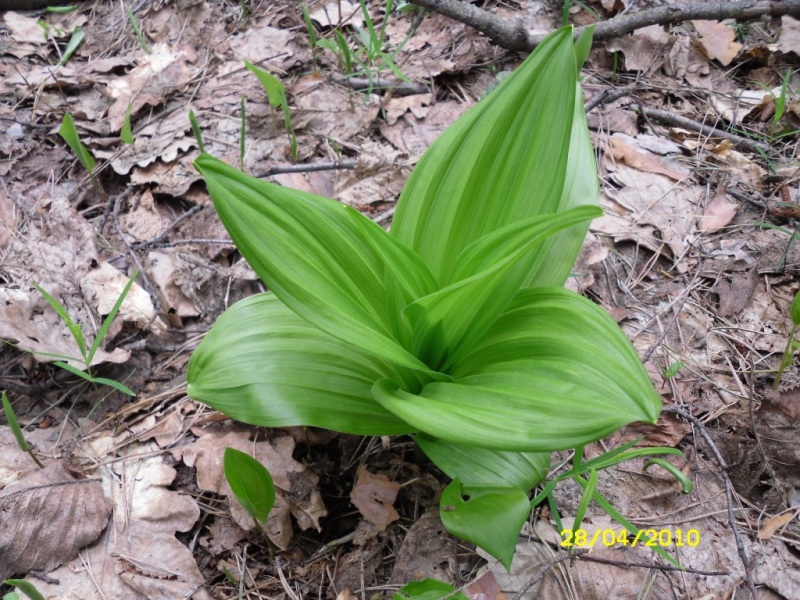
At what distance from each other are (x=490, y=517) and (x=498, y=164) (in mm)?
789

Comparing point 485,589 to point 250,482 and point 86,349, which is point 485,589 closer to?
point 250,482

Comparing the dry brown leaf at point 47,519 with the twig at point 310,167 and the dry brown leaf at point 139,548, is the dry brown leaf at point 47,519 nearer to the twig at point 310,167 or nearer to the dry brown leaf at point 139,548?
the dry brown leaf at point 139,548

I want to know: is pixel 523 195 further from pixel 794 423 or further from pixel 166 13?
pixel 166 13

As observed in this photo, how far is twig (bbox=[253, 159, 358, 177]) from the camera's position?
7.64 feet

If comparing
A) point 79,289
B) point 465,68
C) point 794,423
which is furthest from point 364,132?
point 794,423

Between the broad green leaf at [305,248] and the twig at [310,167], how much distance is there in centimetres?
113

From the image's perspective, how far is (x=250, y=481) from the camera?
1.34 metres

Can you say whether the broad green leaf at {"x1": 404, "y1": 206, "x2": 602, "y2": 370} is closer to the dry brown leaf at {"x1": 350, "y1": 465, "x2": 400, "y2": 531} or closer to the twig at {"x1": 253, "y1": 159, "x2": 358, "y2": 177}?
the dry brown leaf at {"x1": 350, "y1": 465, "x2": 400, "y2": 531}

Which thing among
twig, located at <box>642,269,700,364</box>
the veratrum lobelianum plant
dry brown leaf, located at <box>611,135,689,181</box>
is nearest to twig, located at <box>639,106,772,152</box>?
dry brown leaf, located at <box>611,135,689,181</box>

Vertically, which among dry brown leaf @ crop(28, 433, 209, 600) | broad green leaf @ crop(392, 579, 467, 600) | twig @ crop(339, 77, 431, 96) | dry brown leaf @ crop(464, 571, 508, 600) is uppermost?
twig @ crop(339, 77, 431, 96)

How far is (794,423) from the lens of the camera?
155 centimetres

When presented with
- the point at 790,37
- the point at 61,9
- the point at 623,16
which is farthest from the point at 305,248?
the point at 61,9

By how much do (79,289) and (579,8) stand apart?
9.12 feet

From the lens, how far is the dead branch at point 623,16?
2.61 metres
